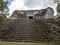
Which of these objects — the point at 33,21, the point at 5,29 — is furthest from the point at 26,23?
the point at 5,29

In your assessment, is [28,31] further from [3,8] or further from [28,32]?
[3,8]

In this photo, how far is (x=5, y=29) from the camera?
18.0m

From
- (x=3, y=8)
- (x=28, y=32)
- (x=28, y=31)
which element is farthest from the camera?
(x=3, y=8)

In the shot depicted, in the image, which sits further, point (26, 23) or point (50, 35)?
point (26, 23)

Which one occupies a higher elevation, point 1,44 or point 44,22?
point 44,22

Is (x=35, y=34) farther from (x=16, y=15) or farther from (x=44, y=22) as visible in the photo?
(x=16, y=15)

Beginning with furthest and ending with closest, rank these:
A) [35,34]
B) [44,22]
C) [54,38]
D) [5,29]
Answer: [44,22]
[5,29]
[35,34]
[54,38]

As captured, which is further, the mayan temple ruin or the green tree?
the green tree

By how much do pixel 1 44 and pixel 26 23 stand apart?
4644 mm

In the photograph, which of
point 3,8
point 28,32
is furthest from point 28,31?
point 3,8

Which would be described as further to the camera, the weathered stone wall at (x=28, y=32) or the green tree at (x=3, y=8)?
the green tree at (x=3, y=8)

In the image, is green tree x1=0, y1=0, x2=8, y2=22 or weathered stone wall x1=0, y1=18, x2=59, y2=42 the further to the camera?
green tree x1=0, y1=0, x2=8, y2=22

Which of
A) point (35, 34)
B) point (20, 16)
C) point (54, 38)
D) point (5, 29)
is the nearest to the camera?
point (54, 38)

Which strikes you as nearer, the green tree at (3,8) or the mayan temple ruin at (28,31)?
the mayan temple ruin at (28,31)
